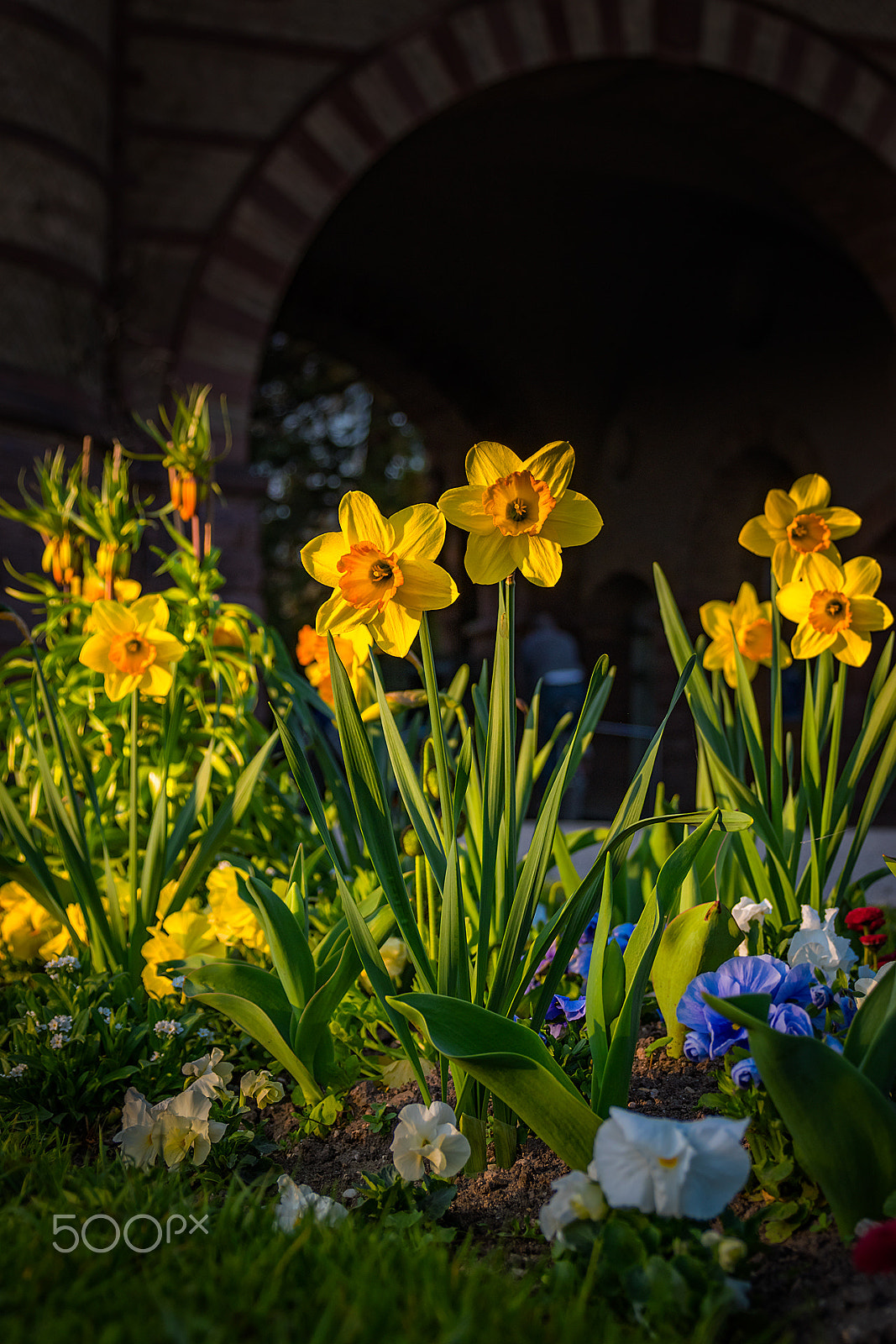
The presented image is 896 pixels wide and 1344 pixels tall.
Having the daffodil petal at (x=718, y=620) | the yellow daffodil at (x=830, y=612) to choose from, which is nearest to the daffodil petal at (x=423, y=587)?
the yellow daffodil at (x=830, y=612)

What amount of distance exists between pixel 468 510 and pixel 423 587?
0.29 feet

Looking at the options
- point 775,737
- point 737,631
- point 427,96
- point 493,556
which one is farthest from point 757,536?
point 427,96

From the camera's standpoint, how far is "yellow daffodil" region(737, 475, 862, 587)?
1.33m

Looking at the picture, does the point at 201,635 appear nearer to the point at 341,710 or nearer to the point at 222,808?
the point at 222,808

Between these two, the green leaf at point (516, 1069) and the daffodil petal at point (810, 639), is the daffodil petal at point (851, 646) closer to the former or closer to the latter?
the daffodil petal at point (810, 639)

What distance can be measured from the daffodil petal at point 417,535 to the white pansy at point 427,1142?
49 cm

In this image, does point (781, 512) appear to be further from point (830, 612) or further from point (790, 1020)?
point (790, 1020)

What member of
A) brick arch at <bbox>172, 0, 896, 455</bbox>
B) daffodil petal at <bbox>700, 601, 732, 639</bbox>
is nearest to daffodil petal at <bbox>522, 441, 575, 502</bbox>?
daffodil petal at <bbox>700, 601, 732, 639</bbox>

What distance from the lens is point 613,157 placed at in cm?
618

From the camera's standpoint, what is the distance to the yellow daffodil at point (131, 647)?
5.15 ft

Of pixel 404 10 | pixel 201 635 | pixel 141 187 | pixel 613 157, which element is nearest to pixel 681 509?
pixel 613 157

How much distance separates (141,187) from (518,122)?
292 centimetres

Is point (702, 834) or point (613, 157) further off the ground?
point (613, 157)

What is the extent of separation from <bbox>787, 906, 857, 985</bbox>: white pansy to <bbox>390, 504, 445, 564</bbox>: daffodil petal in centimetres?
60
